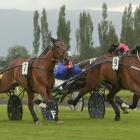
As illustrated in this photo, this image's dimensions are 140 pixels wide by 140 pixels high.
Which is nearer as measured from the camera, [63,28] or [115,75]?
[115,75]

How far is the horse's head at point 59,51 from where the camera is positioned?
14.5 m

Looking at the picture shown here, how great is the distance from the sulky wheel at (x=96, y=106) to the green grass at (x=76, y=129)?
0.72ft

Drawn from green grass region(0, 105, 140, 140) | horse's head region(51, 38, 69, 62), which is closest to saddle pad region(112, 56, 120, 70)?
horse's head region(51, 38, 69, 62)

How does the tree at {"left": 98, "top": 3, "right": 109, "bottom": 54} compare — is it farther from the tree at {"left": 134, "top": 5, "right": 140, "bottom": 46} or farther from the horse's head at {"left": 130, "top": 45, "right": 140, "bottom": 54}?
the horse's head at {"left": 130, "top": 45, "right": 140, "bottom": 54}

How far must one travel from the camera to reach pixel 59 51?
47.8ft

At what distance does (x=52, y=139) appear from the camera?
11477mm

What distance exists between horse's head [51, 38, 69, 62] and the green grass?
62.4 inches

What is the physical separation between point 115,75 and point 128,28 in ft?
170

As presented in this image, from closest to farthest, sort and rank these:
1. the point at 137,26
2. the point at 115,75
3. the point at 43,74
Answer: the point at 43,74 < the point at 115,75 < the point at 137,26

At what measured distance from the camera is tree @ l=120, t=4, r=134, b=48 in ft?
213

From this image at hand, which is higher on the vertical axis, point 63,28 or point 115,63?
point 63,28

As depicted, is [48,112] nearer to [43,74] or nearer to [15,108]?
[15,108]

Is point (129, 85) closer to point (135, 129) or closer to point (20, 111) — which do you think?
point (135, 129)

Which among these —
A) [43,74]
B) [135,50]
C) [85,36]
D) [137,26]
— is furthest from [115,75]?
[85,36]
